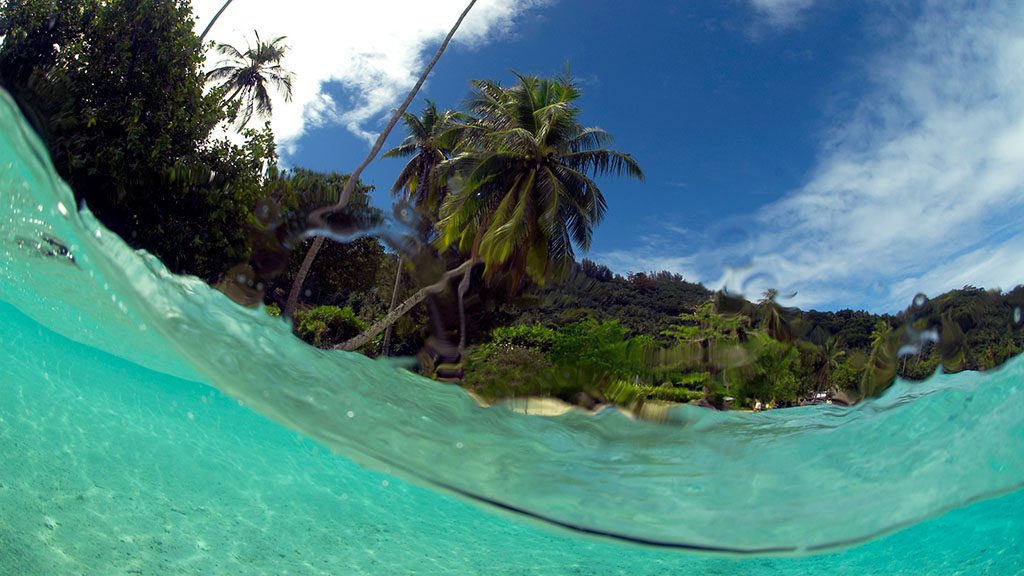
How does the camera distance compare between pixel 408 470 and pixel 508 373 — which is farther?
pixel 508 373

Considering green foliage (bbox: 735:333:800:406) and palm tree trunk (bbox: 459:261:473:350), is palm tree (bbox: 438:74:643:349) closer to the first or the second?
palm tree trunk (bbox: 459:261:473:350)

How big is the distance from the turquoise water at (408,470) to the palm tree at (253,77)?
2.06m

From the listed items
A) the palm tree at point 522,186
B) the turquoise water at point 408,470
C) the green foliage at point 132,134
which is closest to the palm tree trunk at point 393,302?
the turquoise water at point 408,470

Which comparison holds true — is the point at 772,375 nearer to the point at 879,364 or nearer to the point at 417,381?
the point at 879,364

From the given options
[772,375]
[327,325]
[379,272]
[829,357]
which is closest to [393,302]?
[379,272]

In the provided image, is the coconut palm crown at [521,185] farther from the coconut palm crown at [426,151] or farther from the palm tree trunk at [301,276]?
the palm tree trunk at [301,276]

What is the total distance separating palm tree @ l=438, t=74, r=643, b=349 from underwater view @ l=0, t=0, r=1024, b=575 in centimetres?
113

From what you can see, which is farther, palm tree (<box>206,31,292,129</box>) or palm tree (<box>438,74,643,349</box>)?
palm tree (<box>438,74,643,349</box>)

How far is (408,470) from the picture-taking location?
4.83m

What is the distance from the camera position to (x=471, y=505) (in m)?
5.08

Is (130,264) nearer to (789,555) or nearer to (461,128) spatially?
(461,128)

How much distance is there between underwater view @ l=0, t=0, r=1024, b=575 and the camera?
467 cm

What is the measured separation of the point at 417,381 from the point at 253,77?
4.59 meters

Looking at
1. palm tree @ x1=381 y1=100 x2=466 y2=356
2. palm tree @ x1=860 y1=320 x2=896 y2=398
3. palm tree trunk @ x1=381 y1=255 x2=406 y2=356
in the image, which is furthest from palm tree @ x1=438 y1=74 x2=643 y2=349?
palm tree @ x1=860 y1=320 x2=896 y2=398
